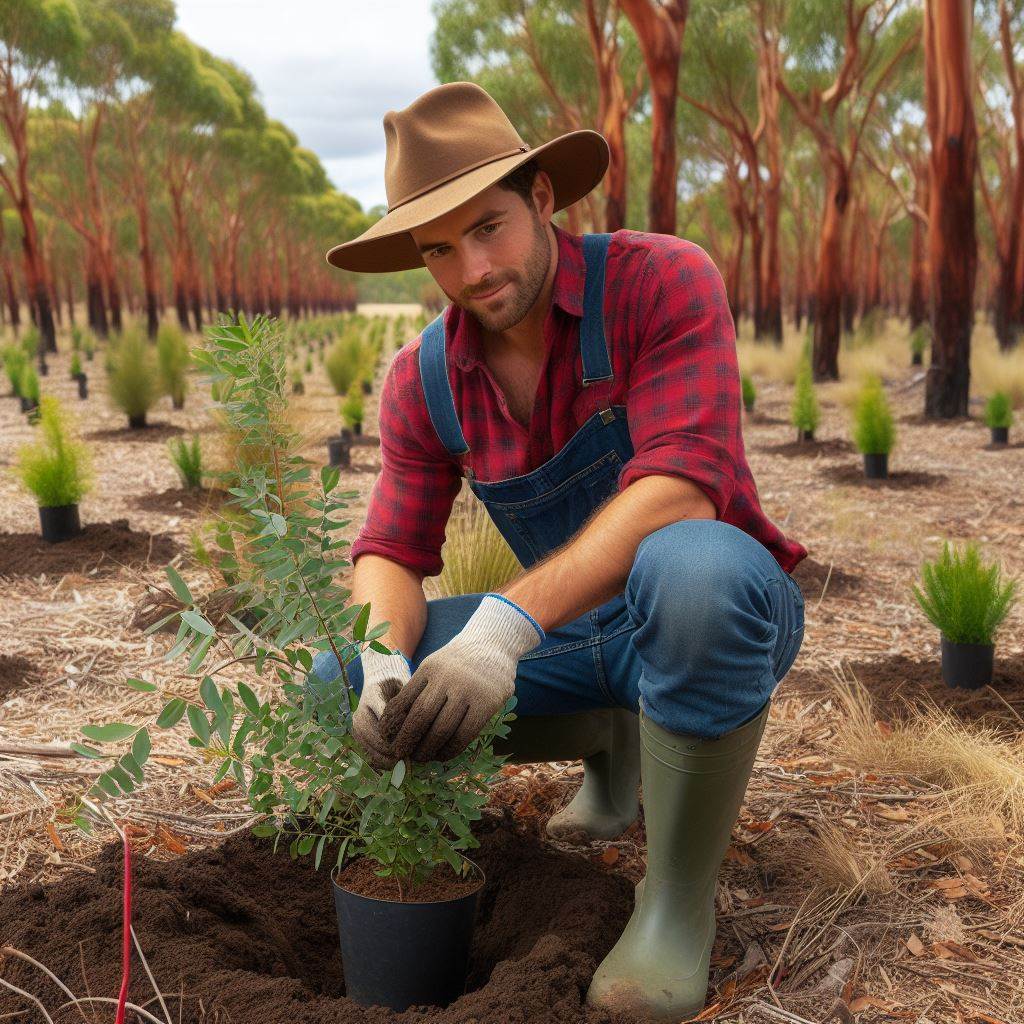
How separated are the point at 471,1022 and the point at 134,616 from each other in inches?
106

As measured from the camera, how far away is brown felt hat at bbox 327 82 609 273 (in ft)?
6.10

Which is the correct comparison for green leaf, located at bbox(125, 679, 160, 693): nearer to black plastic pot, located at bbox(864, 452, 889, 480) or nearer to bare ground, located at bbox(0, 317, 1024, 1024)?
bare ground, located at bbox(0, 317, 1024, 1024)

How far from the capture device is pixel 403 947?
1.56 metres

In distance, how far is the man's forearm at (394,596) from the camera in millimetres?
1925

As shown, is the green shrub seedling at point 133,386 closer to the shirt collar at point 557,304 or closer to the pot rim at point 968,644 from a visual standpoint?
the shirt collar at point 557,304

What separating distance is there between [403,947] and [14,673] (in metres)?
2.09

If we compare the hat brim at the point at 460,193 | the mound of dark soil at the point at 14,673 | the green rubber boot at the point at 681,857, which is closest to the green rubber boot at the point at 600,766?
the green rubber boot at the point at 681,857

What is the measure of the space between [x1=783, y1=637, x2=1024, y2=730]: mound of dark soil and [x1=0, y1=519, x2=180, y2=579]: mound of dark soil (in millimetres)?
2795

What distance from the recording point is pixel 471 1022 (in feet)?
4.56

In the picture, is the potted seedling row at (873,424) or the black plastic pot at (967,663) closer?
the black plastic pot at (967,663)

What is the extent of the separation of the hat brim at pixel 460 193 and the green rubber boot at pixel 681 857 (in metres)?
0.98

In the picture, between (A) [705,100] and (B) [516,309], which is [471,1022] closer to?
(B) [516,309]

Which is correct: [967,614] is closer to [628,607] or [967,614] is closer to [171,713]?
[628,607]

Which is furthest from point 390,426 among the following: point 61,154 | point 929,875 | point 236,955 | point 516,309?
point 61,154
